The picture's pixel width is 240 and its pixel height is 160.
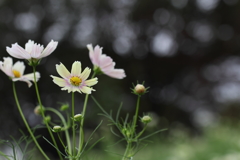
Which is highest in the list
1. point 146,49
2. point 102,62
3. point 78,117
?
point 146,49

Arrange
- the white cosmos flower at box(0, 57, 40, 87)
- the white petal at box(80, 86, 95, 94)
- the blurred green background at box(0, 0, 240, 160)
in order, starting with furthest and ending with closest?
the blurred green background at box(0, 0, 240, 160) < the white cosmos flower at box(0, 57, 40, 87) < the white petal at box(80, 86, 95, 94)

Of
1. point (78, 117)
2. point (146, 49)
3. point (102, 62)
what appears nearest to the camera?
point (78, 117)

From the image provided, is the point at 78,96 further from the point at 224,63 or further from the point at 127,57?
the point at 224,63

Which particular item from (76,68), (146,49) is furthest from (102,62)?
(146,49)

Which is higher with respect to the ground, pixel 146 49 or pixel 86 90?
pixel 146 49

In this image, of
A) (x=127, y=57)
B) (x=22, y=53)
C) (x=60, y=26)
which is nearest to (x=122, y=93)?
(x=127, y=57)

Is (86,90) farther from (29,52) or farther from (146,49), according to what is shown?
(146,49)

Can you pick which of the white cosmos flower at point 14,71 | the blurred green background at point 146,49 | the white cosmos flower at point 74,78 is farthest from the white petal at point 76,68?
the blurred green background at point 146,49

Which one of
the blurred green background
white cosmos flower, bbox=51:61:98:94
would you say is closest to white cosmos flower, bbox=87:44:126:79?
white cosmos flower, bbox=51:61:98:94

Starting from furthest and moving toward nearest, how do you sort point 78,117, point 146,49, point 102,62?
1. point 146,49
2. point 102,62
3. point 78,117

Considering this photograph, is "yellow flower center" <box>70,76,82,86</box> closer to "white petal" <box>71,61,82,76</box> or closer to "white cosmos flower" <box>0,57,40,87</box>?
"white petal" <box>71,61,82,76</box>
